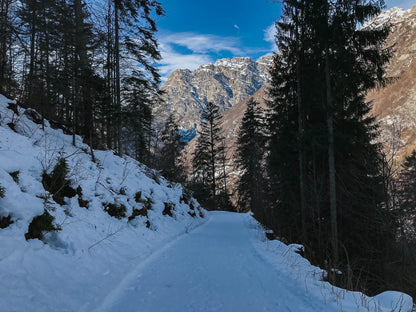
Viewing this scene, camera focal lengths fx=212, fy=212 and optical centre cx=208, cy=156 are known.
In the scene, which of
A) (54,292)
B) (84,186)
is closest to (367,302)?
(54,292)

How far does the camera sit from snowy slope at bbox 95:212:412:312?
297cm

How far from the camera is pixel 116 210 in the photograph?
236 inches

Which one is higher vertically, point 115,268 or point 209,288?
point 115,268

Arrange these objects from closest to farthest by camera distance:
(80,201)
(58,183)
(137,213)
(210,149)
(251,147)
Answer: (58,183) → (80,201) → (137,213) → (251,147) → (210,149)

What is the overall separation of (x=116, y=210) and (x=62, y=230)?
2243 mm

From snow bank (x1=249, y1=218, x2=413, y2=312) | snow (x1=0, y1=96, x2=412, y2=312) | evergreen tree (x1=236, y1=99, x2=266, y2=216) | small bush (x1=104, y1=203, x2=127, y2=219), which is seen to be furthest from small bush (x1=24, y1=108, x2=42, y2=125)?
evergreen tree (x1=236, y1=99, x2=266, y2=216)

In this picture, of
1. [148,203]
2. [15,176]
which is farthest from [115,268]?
[148,203]

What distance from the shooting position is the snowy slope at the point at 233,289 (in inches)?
117

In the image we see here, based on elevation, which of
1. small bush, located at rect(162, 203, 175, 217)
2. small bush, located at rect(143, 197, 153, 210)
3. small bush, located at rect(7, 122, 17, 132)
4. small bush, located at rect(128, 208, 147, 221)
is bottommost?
small bush, located at rect(162, 203, 175, 217)

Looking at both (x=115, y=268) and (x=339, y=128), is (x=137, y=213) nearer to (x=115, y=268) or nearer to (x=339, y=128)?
(x=115, y=268)

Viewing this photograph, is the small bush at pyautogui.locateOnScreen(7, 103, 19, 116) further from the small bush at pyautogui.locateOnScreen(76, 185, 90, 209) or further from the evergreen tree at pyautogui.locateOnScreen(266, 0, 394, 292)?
the evergreen tree at pyautogui.locateOnScreen(266, 0, 394, 292)

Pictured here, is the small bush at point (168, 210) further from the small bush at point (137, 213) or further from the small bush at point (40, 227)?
the small bush at point (40, 227)

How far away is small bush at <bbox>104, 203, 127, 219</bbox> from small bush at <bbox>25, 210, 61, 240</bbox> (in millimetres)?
2173

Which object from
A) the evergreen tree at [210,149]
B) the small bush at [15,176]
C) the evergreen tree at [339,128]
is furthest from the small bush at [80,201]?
the evergreen tree at [210,149]
